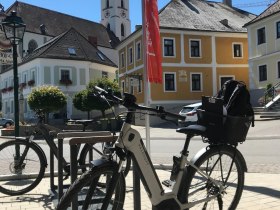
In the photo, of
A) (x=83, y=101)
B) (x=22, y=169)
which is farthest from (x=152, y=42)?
(x=83, y=101)

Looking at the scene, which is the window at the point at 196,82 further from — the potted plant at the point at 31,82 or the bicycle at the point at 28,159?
the bicycle at the point at 28,159

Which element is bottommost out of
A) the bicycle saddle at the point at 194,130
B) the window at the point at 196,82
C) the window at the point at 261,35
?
the bicycle saddle at the point at 194,130

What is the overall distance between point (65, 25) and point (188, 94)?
42.8 metres

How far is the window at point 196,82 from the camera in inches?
1634

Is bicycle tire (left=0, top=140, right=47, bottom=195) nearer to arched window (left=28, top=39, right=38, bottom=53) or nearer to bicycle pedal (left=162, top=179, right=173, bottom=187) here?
bicycle pedal (left=162, top=179, right=173, bottom=187)

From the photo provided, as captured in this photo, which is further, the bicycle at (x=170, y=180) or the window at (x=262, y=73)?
the window at (x=262, y=73)

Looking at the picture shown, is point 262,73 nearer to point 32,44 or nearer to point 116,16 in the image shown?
point 32,44

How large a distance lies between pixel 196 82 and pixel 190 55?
101 inches

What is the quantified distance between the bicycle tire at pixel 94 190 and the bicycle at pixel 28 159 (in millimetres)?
2193

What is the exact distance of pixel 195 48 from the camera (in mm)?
41719

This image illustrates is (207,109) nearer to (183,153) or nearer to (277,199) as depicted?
(183,153)

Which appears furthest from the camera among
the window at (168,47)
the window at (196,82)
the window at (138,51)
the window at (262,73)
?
the window at (138,51)

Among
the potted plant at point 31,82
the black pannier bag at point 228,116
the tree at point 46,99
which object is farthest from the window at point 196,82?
the black pannier bag at point 228,116

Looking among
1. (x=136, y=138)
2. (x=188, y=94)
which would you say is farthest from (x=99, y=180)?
(x=188, y=94)
